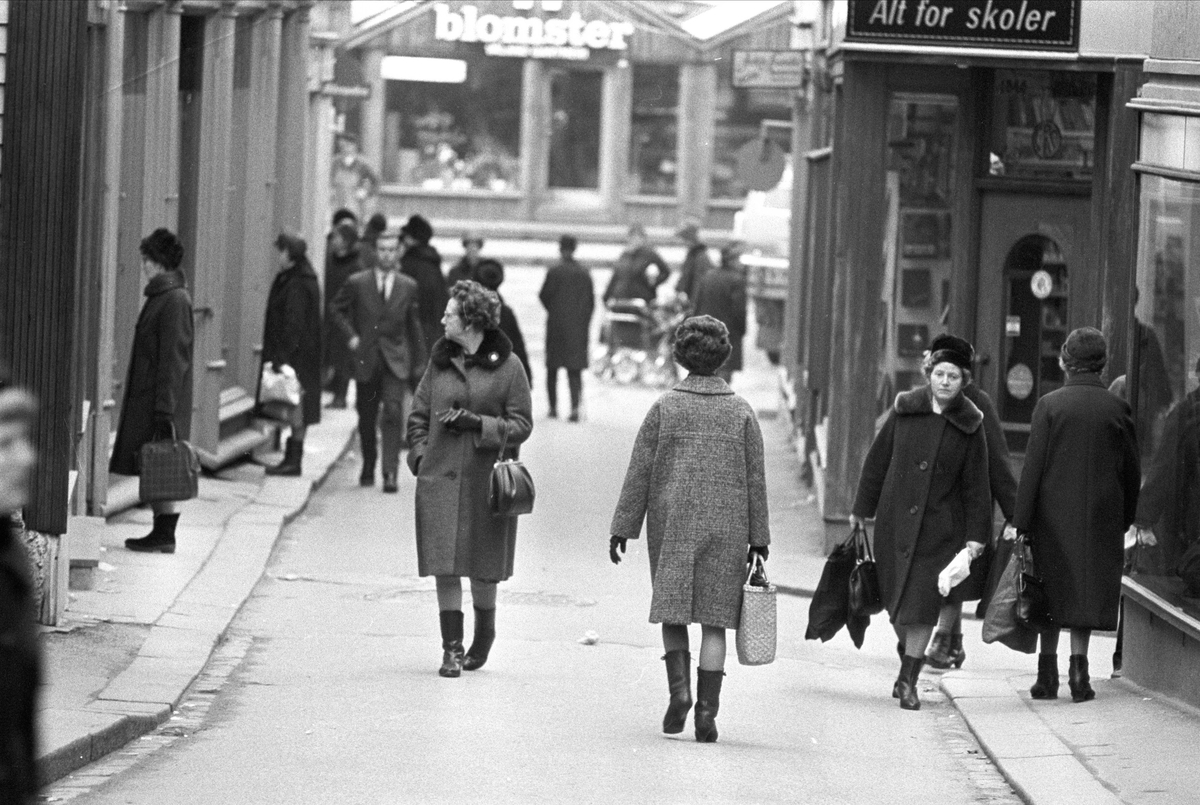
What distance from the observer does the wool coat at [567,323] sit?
22766 millimetres

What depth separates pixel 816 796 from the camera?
809 centimetres

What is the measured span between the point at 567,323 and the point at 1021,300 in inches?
332

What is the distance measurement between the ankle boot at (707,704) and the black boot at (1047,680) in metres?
1.91

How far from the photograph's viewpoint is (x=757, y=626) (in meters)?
8.91

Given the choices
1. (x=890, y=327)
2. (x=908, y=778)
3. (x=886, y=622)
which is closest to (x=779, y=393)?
(x=890, y=327)

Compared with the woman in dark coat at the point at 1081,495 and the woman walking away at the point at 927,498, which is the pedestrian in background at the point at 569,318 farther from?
the woman in dark coat at the point at 1081,495

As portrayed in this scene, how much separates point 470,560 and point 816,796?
100 inches

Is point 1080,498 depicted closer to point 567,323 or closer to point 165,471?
point 165,471

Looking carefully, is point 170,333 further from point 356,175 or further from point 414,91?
point 414,91

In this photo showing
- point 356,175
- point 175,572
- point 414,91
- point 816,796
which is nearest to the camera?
point 816,796

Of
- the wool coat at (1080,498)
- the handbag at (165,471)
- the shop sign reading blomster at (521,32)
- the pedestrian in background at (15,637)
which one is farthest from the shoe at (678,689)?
the shop sign reading blomster at (521,32)

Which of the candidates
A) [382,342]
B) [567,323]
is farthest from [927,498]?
[567,323]

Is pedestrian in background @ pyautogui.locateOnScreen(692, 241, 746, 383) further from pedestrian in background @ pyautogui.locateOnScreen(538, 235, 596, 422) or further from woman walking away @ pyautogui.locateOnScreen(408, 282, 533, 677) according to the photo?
woman walking away @ pyautogui.locateOnScreen(408, 282, 533, 677)

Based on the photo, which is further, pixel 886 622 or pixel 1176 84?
pixel 886 622
